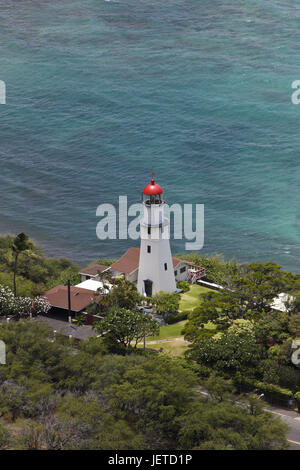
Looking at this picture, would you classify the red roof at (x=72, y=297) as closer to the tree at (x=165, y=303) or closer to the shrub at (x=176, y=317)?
the tree at (x=165, y=303)

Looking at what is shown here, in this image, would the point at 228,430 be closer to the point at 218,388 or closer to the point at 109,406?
the point at 218,388

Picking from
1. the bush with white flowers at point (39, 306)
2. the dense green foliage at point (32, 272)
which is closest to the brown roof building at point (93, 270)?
the dense green foliage at point (32, 272)

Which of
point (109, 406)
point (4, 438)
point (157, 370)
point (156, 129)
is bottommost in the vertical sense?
point (4, 438)

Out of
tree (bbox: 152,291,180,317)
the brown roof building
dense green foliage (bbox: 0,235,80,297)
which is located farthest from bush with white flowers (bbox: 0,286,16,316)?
tree (bbox: 152,291,180,317)

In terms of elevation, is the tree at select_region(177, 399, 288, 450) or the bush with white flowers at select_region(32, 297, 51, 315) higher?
the bush with white flowers at select_region(32, 297, 51, 315)

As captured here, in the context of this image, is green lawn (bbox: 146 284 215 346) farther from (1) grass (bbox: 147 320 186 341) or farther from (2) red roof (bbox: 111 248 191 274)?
(2) red roof (bbox: 111 248 191 274)

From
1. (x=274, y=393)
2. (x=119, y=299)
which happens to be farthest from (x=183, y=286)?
(x=274, y=393)

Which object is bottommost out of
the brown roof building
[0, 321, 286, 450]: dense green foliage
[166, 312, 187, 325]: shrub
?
[0, 321, 286, 450]: dense green foliage
